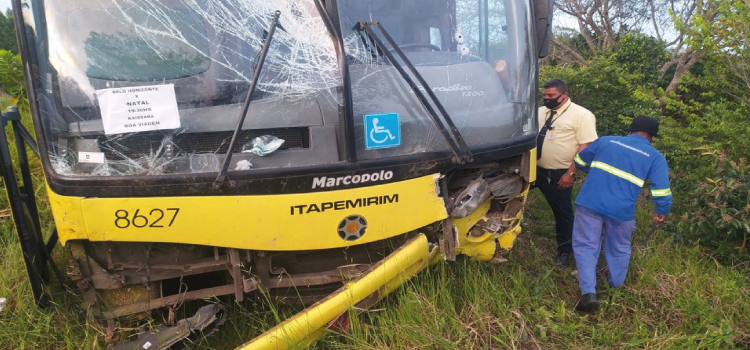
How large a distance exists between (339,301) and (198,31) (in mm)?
1515

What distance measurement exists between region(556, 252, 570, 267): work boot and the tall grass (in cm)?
37

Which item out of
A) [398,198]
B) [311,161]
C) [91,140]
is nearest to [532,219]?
[398,198]

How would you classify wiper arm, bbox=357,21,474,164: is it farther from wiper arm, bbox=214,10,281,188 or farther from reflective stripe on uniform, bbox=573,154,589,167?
reflective stripe on uniform, bbox=573,154,589,167

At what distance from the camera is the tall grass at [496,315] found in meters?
2.86

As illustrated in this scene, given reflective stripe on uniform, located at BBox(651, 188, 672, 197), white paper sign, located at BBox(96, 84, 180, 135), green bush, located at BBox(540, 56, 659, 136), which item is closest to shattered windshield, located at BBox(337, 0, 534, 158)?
white paper sign, located at BBox(96, 84, 180, 135)

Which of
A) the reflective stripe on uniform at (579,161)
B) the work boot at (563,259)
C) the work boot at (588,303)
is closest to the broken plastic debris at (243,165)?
the work boot at (588,303)

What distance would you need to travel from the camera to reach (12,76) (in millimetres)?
4887

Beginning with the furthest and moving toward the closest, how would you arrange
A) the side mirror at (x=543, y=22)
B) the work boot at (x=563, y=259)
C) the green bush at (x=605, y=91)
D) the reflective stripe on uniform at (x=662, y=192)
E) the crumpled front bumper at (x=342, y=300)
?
the green bush at (x=605, y=91)
the work boot at (x=563, y=259)
the reflective stripe on uniform at (x=662, y=192)
the side mirror at (x=543, y=22)
the crumpled front bumper at (x=342, y=300)

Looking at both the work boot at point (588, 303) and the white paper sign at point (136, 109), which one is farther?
the work boot at point (588, 303)

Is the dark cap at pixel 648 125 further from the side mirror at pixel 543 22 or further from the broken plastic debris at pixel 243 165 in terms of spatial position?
the broken plastic debris at pixel 243 165

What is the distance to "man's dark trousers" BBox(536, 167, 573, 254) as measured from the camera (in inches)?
A: 169

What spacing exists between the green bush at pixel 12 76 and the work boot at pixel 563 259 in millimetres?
5194

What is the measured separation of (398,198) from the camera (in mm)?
2625

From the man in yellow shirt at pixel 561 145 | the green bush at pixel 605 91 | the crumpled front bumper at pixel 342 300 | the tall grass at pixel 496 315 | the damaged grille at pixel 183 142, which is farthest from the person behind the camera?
the green bush at pixel 605 91
